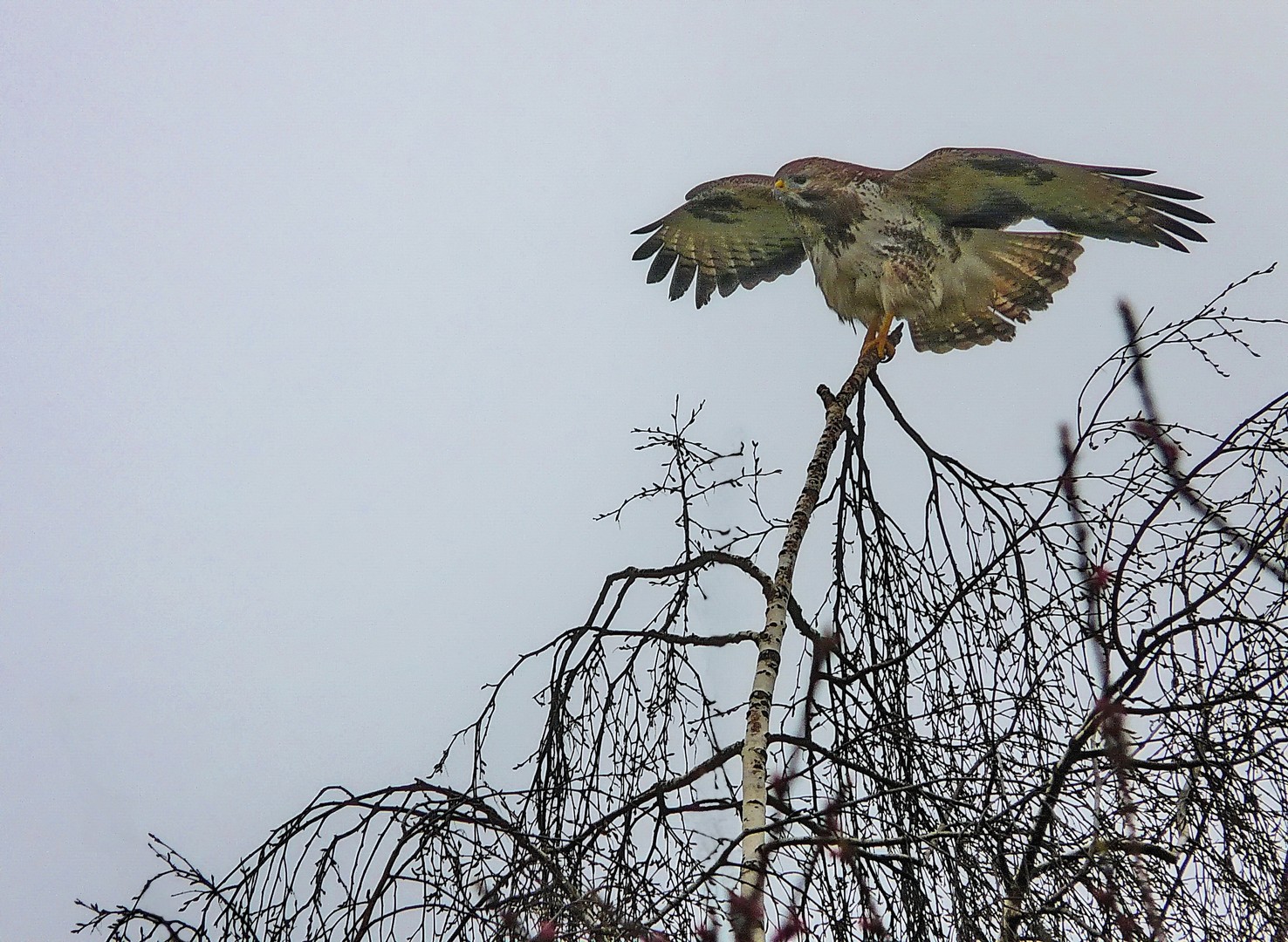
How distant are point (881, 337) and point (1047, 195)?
0.88 metres

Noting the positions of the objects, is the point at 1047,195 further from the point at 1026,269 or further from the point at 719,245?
the point at 719,245

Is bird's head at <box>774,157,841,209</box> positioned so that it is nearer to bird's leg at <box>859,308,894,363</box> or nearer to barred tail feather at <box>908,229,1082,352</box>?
bird's leg at <box>859,308,894,363</box>

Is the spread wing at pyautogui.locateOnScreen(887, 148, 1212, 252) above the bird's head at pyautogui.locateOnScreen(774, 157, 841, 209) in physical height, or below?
below

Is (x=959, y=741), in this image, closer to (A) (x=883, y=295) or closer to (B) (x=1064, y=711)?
(B) (x=1064, y=711)

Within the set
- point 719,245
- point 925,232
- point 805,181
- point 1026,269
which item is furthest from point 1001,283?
point 719,245

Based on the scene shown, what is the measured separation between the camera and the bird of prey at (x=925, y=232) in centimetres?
484

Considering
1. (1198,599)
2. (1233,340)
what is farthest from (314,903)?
(1233,340)

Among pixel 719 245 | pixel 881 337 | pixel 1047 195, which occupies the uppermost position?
pixel 719 245

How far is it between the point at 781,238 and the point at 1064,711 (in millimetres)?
3356

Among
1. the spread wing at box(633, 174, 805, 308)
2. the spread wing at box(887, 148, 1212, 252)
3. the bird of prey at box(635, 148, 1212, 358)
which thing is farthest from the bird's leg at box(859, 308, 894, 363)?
the spread wing at box(633, 174, 805, 308)

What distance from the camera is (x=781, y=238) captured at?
5832 mm

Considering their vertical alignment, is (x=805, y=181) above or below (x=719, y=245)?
below

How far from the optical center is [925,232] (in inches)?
204

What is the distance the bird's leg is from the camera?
4.68 meters
